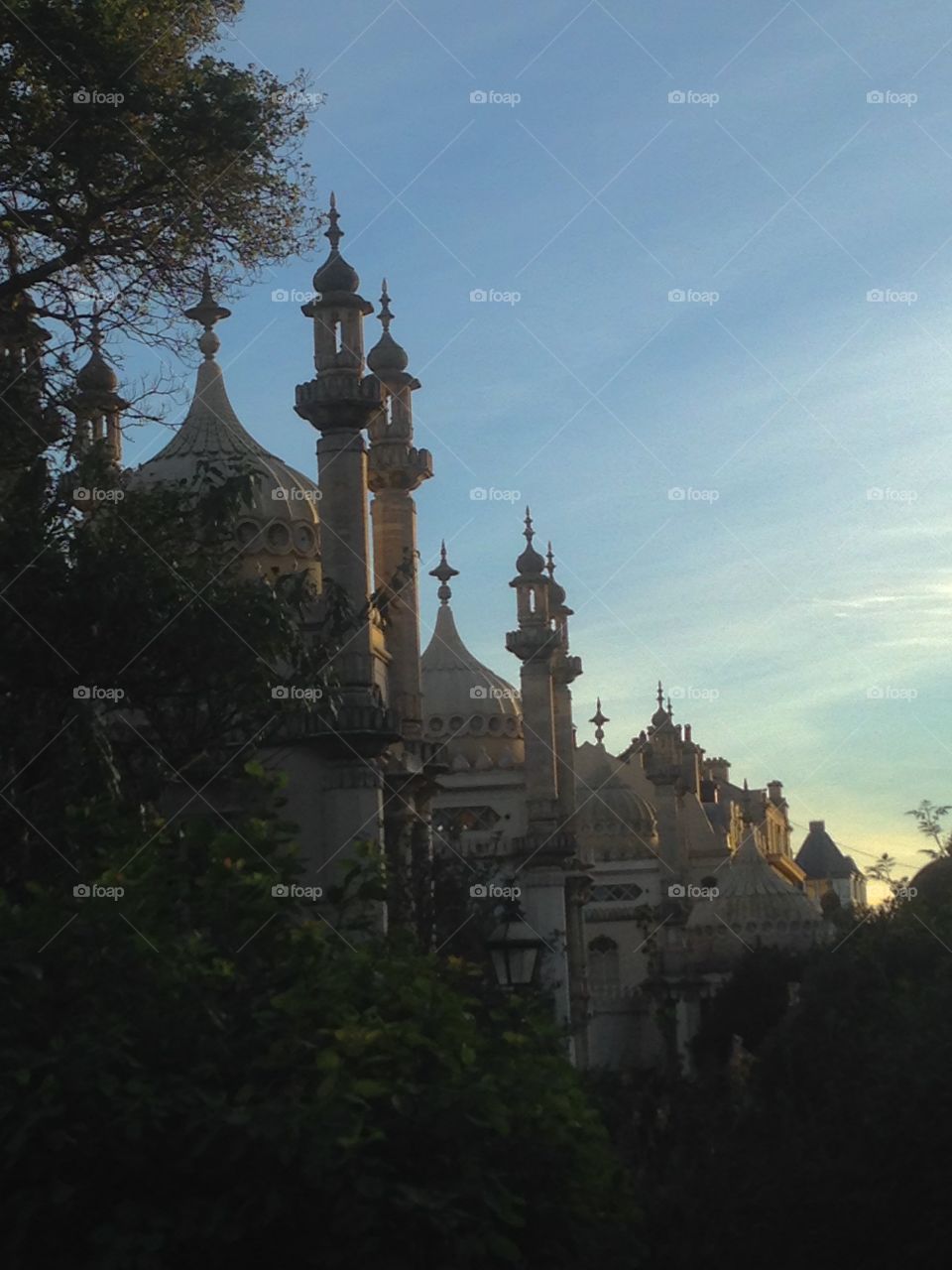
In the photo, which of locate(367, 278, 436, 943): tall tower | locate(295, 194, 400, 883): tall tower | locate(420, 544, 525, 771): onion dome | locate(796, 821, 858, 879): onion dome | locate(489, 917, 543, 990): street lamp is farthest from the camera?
locate(796, 821, 858, 879): onion dome

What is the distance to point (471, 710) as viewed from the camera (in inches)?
2331

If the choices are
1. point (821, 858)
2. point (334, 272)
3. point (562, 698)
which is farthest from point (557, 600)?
point (821, 858)

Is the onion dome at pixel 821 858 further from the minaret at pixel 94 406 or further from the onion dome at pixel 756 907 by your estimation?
the minaret at pixel 94 406

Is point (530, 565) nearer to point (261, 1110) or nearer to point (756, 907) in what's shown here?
point (756, 907)

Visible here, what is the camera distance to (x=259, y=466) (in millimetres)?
34625

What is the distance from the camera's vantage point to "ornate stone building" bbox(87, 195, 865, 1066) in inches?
1046

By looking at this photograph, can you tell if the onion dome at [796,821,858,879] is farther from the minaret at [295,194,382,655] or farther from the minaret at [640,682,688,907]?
the minaret at [295,194,382,655]

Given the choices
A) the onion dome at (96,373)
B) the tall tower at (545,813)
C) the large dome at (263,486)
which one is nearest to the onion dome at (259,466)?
the large dome at (263,486)

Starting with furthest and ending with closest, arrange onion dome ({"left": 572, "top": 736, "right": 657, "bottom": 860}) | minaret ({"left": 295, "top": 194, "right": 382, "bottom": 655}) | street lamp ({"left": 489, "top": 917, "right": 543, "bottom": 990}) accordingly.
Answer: onion dome ({"left": 572, "top": 736, "right": 657, "bottom": 860}), minaret ({"left": 295, "top": 194, "right": 382, "bottom": 655}), street lamp ({"left": 489, "top": 917, "right": 543, "bottom": 990})

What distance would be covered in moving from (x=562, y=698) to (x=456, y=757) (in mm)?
5007

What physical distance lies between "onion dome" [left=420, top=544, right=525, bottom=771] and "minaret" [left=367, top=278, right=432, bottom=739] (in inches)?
781

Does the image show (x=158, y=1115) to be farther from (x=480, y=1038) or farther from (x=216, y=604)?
(x=216, y=604)

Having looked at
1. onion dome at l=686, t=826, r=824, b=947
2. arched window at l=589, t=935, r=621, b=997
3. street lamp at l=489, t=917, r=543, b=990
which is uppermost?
onion dome at l=686, t=826, r=824, b=947

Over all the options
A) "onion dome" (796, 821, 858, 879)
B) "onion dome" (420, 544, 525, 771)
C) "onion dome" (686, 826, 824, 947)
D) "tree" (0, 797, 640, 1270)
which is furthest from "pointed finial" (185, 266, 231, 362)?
"onion dome" (796, 821, 858, 879)
